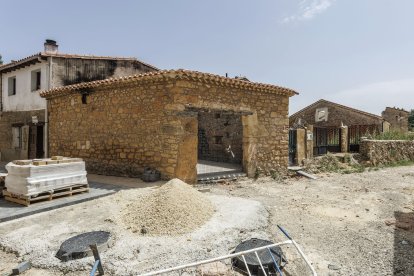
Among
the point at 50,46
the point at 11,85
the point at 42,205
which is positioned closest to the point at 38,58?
the point at 50,46

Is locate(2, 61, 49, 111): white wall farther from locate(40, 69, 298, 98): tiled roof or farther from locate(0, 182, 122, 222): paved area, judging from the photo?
locate(0, 182, 122, 222): paved area

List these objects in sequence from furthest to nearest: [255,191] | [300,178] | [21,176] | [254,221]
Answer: [300,178]
[255,191]
[21,176]
[254,221]

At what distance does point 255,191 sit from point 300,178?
3298 millimetres

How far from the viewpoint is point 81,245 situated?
3986 mm

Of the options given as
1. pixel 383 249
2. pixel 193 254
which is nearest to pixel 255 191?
pixel 383 249

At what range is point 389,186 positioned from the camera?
9.18 meters

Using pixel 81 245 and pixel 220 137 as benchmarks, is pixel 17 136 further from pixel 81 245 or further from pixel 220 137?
pixel 81 245

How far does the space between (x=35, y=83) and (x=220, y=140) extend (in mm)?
10096

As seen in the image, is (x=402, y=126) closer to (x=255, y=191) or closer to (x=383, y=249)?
(x=255, y=191)

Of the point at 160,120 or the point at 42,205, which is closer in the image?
the point at 42,205

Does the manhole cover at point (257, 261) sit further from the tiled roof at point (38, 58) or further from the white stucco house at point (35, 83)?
the tiled roof at point (38, 58)

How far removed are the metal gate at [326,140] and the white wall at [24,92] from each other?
1389 cm

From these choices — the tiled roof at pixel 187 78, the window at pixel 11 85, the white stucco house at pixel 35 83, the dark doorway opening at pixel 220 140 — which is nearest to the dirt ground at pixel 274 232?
the tiled roof at pixel 187 78

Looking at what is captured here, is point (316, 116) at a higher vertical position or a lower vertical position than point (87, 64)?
lower
